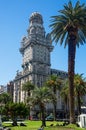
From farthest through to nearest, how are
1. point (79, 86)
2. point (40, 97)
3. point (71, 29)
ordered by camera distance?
point (79, 86) → point (40, 97) → point (71, 29)

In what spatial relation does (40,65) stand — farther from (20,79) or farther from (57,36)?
(57,36)

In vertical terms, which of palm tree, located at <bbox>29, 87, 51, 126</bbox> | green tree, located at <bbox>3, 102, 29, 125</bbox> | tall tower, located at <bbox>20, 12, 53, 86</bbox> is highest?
tall tower, located at <bbox>20, 12, 53, 86</bbox>

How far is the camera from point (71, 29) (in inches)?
2146

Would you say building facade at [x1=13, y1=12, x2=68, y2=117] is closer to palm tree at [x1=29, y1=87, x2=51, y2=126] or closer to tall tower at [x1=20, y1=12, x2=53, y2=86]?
tall tower at [x1=20, y1=12, x2=53, y2=86]

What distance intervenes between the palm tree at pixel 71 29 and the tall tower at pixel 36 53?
111 m

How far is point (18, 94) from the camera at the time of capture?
184625mm

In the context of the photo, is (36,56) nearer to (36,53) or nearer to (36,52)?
(36,53)

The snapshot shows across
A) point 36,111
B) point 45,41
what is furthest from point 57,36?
point 45,41

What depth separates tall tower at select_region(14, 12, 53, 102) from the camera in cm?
17062

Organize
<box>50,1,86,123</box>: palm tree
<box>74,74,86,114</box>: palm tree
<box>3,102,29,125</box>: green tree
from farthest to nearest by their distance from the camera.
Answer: <box>74,74,86,114</box>: palm tree
<box>3,102,29,125</box>: green tree
<box>50,1,86,123</box>: palm tree

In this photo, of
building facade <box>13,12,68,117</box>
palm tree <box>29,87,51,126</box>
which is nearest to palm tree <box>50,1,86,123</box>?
palm tree <box>29,87,51,126</box>

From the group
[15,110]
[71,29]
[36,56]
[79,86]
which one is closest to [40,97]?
[15,110]

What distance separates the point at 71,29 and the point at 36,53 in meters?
120

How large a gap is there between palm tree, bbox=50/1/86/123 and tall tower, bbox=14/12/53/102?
366 ft
